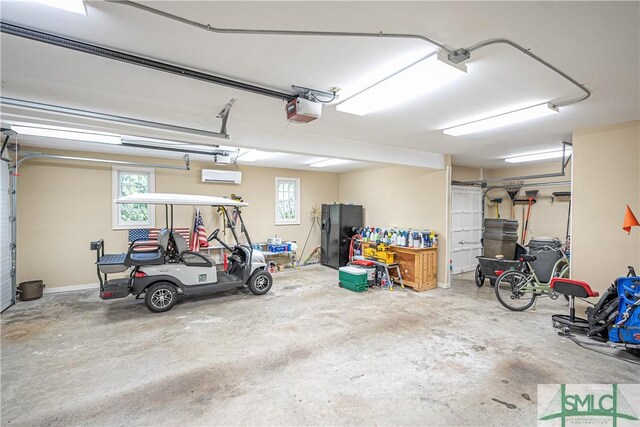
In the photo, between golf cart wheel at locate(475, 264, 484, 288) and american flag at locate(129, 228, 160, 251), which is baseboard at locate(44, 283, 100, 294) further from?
golf cart wheel at locate(475, 264, 484, 288)

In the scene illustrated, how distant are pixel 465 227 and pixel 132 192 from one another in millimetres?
7731

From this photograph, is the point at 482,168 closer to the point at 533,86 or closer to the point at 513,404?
the point at 533,86

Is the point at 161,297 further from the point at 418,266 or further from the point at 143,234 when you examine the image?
the point at 418,266

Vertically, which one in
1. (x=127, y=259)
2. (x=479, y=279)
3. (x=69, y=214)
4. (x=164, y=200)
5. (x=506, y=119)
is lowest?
(x=479, y=279)

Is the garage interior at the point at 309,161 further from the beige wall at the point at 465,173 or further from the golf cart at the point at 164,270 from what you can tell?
the beige wall at the point at 465,173

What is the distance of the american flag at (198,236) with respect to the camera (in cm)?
621

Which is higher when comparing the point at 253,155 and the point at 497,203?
the point at 253,155

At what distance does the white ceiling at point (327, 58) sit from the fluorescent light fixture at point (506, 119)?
16 cm

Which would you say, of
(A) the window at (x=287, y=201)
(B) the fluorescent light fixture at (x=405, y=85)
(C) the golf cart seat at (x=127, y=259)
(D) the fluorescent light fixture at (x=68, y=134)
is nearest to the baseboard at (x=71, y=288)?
(C) the golf cart seat at (x=127, y=259)

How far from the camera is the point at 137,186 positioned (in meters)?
5.93

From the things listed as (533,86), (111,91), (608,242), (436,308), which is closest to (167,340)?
(111,91)

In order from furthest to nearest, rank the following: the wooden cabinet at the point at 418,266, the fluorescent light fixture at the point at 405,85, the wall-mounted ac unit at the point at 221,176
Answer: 1. the wall-mounted ac unit at the point at 221,176
2. the wooden cabinet at the point at 418,266
3. the fluorescent light fixture at the point at 405,85

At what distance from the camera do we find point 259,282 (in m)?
5.25

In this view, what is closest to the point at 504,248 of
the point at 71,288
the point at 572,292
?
the point at 572,292
